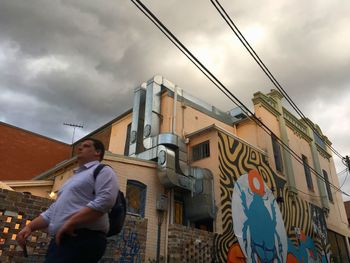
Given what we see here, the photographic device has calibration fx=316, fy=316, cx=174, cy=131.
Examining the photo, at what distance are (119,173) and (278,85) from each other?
5.76 m

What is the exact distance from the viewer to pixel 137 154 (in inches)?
523

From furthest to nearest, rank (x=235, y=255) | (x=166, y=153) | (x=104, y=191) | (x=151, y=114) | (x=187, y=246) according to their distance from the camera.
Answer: (x=151, y=114) < (x=166, y=153) < (x=235, y=255) < (x=187, y=246) < (x=104, y=191)

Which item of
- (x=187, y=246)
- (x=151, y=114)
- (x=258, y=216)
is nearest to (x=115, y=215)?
(x=187, y=246)

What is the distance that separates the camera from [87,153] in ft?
9.28

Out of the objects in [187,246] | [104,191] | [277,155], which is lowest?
[104,191]

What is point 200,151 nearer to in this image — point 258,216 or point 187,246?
point 258,216

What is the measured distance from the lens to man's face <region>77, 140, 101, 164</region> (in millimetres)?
2818

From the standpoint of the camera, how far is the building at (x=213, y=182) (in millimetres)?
10844

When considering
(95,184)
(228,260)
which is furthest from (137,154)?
(95,184)

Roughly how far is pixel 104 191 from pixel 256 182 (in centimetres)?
1267

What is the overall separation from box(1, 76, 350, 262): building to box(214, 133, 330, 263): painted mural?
1.7 inches

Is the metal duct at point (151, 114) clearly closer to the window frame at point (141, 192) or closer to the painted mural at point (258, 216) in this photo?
the window frame at point (141, 192)

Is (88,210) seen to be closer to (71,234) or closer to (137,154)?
(71,234)

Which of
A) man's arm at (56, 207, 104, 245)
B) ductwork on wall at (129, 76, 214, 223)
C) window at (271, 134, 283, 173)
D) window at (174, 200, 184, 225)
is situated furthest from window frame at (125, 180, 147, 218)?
man's arm at (56, 207, 104, 245)
